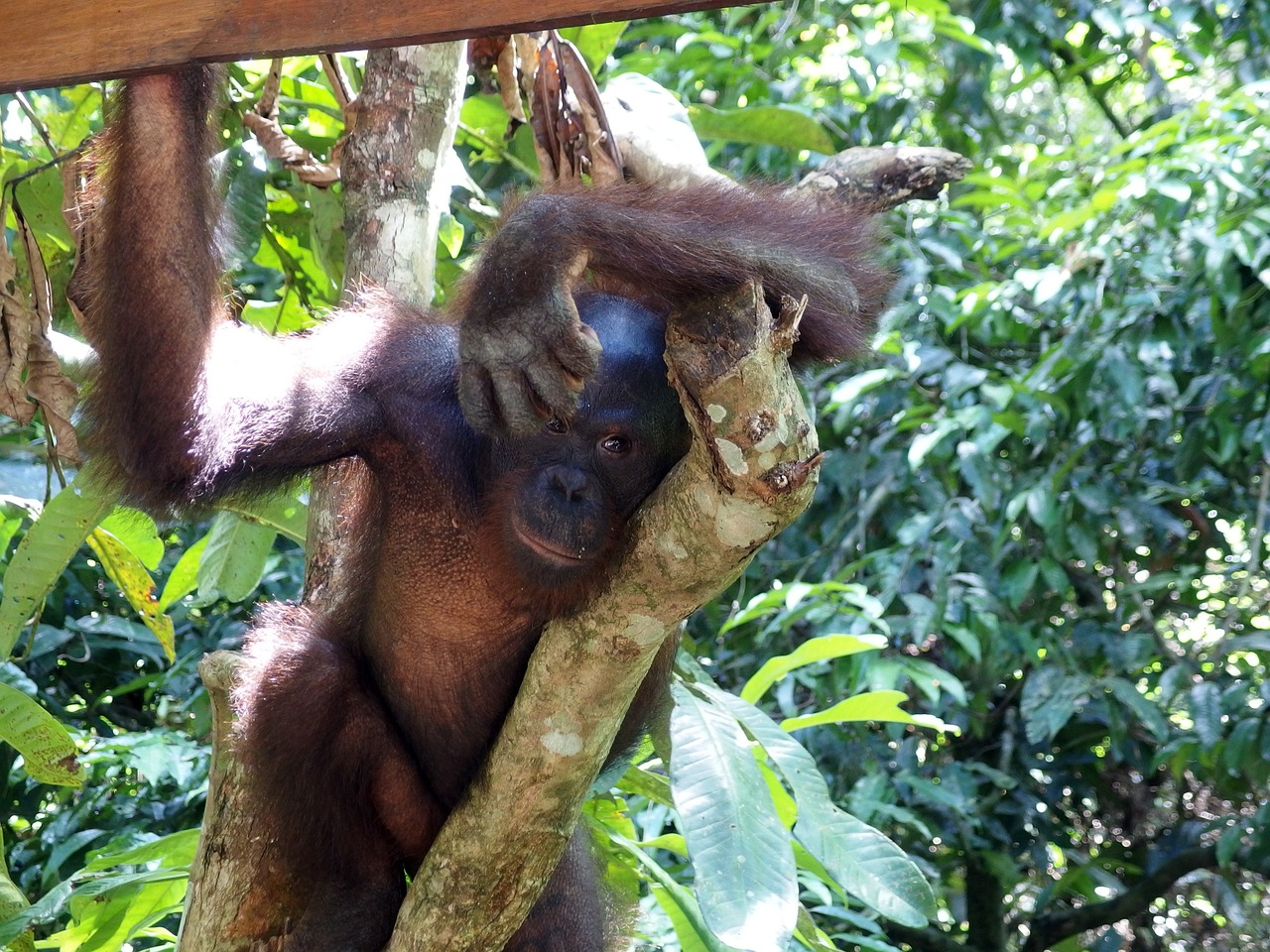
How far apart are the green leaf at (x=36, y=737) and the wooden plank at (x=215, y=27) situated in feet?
4.53

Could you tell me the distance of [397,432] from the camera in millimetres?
2307

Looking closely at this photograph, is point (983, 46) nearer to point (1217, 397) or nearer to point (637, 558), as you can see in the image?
point (1217, 397)

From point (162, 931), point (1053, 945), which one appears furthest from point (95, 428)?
point (1053, 945)

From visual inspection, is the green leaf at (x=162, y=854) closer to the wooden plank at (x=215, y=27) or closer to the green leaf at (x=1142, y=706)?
the wooden plank at (x=215, y=27)

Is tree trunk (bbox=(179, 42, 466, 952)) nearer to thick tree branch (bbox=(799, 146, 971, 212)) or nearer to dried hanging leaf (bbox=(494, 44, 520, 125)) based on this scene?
dried hanging leaf (bbox=(494, 44, 520, 125))

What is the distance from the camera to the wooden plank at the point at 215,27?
1.47 metres

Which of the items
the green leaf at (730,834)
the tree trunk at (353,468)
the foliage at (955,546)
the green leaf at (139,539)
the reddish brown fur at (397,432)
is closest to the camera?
the reddish brown fur at (397,432)

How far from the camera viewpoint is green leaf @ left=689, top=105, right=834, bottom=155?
11.3 feet

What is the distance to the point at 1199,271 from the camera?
428 cm

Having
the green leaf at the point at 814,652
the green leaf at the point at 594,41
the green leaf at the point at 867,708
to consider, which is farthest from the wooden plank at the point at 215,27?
the green leaf at the point at 594,41

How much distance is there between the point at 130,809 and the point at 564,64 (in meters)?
2.84

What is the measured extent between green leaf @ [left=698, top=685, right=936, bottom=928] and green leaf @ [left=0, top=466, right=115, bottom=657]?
1358mm

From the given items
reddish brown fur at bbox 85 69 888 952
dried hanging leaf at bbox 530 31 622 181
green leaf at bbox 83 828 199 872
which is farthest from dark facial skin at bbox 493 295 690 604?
green leaf at bbox 83 828 199 872

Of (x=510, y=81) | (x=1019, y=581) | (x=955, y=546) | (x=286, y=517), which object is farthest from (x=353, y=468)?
(x=1019, y=581)
